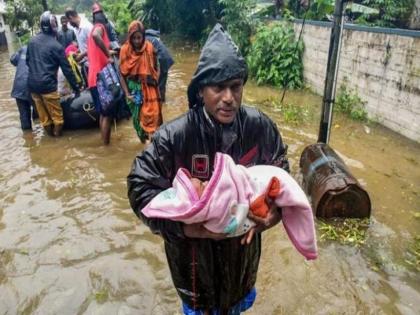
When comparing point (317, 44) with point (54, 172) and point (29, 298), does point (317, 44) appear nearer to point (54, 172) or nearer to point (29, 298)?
point (54, 172)

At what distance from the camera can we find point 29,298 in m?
3.01

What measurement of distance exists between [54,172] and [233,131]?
405 cm

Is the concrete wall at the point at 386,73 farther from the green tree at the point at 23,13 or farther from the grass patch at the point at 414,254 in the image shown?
the green tree at the point at 23,13

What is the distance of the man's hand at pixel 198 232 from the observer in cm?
156

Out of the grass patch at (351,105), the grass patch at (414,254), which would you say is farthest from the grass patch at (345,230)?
the grass patch at (351,105)

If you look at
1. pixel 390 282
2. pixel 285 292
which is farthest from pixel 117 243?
pixel 390 282

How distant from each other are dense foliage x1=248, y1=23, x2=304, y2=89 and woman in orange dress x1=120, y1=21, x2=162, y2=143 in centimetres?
488

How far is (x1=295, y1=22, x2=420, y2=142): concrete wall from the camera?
230 inches

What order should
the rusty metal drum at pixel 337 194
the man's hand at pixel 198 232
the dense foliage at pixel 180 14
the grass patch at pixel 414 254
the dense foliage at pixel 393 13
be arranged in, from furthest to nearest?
the dense foliage at pixel 180 14 → the dense foliage at pixel 393 13 → the rusty metal drum at pixel 337 194 → the grass patch at pixel 414 254 → the man's hand at pixel 198 232

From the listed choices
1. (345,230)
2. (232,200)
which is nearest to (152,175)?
(232,200)

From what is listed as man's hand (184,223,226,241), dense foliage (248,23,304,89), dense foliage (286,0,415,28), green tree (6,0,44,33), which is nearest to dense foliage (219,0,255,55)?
dense foliage (248,23,304,89)

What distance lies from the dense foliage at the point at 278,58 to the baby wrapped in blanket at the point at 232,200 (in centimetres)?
796

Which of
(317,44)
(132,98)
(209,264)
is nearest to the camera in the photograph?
(209,264)

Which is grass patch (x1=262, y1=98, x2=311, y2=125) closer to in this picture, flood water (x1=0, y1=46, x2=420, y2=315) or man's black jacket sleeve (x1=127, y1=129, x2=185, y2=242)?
flood water (x1=0, y1=46, x2=420, y2=315)
